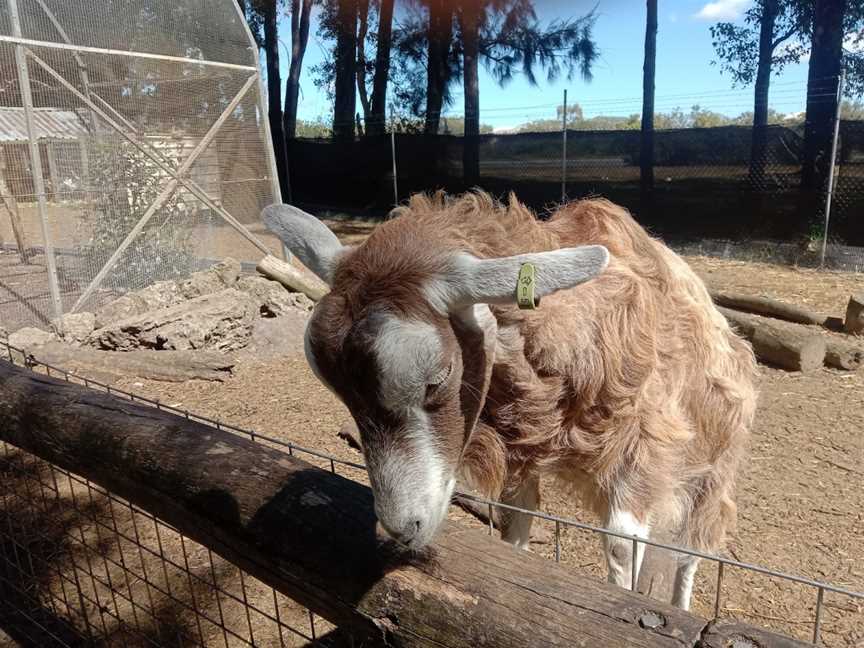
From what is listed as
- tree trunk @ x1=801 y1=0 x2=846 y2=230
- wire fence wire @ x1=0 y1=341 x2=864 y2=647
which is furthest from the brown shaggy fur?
tree trunk @ x1=801 y1=0 x2=846 y2=230

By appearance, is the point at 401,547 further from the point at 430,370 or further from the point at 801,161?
the point at 801,161

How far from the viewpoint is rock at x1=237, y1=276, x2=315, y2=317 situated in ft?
26.4

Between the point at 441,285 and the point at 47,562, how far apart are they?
3.00m

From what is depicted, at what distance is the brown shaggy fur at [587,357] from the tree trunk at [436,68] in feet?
51.7

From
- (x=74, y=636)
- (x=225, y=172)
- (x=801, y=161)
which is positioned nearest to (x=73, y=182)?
(x=225, y=172)

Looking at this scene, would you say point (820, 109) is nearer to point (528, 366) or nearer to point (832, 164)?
point (832, 164)

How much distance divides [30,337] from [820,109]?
11999 mm

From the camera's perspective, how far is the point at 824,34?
39.0 ft

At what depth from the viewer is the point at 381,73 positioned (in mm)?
19500

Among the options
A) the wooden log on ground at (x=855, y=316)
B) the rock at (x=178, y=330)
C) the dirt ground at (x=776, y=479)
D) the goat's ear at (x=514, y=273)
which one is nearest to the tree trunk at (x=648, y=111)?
the wooden log on ground at (x=855, y=316)

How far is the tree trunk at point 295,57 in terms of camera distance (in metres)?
20.2

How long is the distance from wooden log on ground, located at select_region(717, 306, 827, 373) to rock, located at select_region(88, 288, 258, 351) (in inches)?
195

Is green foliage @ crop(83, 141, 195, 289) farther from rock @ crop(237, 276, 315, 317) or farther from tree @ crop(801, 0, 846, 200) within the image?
tree @ crop(801, 0, 846, 200)

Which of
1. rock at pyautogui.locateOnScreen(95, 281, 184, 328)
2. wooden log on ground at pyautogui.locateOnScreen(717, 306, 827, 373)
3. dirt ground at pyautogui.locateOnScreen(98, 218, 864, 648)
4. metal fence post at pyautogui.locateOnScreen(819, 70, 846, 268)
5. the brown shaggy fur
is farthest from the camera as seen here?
metal fence post at pyautogui.locateOnScreen(819, 70, 846, 268)
